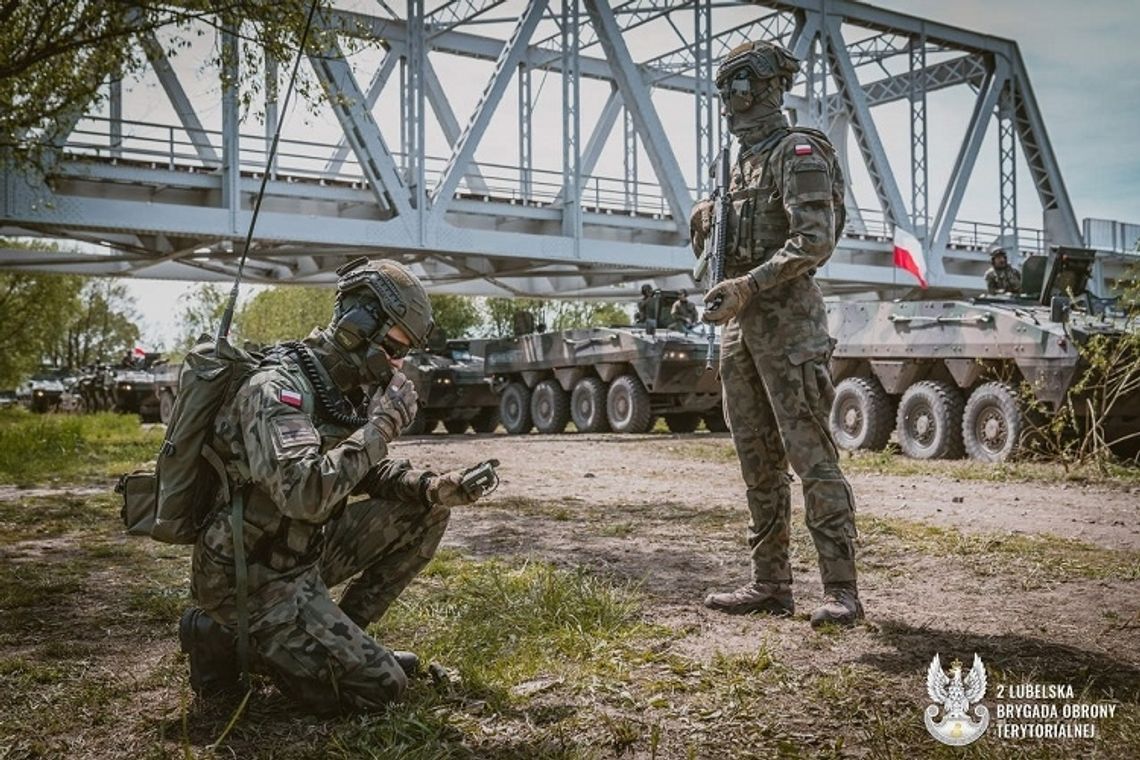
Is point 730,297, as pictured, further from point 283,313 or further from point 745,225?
point 283,313

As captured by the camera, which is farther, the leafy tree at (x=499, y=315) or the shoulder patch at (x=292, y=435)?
the leafy tree at (x=499, y=315)

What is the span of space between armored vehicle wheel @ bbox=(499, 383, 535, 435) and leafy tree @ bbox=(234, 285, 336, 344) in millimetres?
22387

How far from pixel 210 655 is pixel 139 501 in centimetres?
47

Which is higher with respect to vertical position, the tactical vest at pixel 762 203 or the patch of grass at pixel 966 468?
the tactical vest at pixel 762 203

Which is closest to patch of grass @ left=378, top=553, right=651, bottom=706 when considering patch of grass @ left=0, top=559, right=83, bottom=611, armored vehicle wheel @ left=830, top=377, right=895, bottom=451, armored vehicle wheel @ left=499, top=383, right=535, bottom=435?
patch of grass @ left=0, top=559, right=83, bottom=611

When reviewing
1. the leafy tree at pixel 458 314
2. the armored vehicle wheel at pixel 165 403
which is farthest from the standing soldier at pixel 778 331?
the leafy tree at pixel 458 314

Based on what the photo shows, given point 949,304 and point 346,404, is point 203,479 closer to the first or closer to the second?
point 346,404

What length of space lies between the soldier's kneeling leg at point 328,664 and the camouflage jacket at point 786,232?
6.01 ft

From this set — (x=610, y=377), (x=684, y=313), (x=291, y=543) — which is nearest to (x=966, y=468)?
(x=684, y=313)

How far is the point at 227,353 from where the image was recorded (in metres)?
3.08

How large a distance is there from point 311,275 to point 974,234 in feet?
58.7

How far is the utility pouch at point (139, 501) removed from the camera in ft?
10.6

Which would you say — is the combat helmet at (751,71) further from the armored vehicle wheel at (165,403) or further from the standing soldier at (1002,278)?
the armored vehicle wheel at (165,403)

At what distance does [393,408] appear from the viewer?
309 cm
